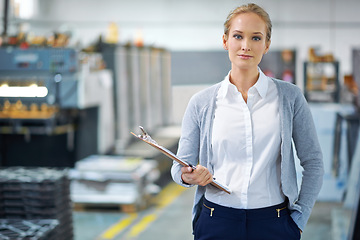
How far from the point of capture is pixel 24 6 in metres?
14.1

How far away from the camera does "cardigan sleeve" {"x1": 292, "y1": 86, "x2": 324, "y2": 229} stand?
6.41ft

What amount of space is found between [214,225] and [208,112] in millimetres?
403

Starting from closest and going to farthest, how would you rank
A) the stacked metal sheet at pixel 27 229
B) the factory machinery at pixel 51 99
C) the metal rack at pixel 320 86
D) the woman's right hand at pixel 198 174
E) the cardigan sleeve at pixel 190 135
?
the woman's right hand at pixel 198 174 < the cardigan sleeve at pixel 190 135 < the stacked metal sheet at pixel 27 229 < the factory machinery at pixel 51 99 < the metal rack at pixel 320 86

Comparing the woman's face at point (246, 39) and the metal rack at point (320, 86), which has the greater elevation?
the woman's face at point (246, 39)

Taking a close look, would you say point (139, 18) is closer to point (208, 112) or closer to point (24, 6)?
point (24, 6)

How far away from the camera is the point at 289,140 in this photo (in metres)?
1.91

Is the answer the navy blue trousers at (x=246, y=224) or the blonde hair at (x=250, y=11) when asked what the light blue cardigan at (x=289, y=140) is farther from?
the blonde hair at (x=250, y=11)

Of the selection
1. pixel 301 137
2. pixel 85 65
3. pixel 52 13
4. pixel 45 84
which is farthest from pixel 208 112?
pixel 52 13

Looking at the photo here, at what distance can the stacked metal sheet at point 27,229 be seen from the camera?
313 centimetres

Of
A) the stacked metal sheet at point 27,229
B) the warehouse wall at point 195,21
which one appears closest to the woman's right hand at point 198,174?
the stacked metal sheet at point 27,229

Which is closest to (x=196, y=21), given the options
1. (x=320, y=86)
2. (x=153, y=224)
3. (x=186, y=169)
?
(x=320, y=86)

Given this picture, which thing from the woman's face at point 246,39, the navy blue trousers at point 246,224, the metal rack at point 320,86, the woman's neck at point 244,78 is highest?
the woman's face at point 246,39

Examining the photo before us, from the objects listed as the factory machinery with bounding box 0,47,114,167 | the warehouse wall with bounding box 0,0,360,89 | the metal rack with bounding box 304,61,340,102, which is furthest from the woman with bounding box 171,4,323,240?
the warehouse wall with bounding box 0,0,360,89

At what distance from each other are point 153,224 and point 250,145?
14.8 feet
